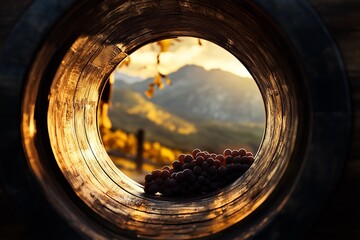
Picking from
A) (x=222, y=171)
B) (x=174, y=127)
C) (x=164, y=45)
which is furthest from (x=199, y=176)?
(x=174, y=127)

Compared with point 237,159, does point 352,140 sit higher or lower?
lower

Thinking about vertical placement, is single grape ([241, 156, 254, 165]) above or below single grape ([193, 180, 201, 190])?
above

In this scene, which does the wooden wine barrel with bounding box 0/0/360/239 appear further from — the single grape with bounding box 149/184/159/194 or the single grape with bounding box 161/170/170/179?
the single grape with bounding box 161/170/170/179

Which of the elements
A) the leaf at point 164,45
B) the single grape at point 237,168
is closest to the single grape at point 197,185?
the single grape at point 237,168

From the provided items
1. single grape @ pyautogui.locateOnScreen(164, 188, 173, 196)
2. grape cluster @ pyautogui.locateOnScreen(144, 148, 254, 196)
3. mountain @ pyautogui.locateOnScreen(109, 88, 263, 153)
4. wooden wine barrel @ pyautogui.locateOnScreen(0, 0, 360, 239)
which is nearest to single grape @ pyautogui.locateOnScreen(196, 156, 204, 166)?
grape cluster @ pyautogui.locateOnScreen(144, 148, 254, 196)

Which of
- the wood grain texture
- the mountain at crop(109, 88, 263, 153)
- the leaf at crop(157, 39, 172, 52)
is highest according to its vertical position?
the mountain at crop(109, 88, 263, 153)

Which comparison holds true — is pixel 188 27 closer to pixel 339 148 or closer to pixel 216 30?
pixel 216 30

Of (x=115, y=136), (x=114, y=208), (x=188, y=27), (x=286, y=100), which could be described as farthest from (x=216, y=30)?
(x=115, y=136)

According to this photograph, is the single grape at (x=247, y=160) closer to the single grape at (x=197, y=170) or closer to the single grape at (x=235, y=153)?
the single grape at (x=235, y=153)

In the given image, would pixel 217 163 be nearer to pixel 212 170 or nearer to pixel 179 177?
pixel 212 170
